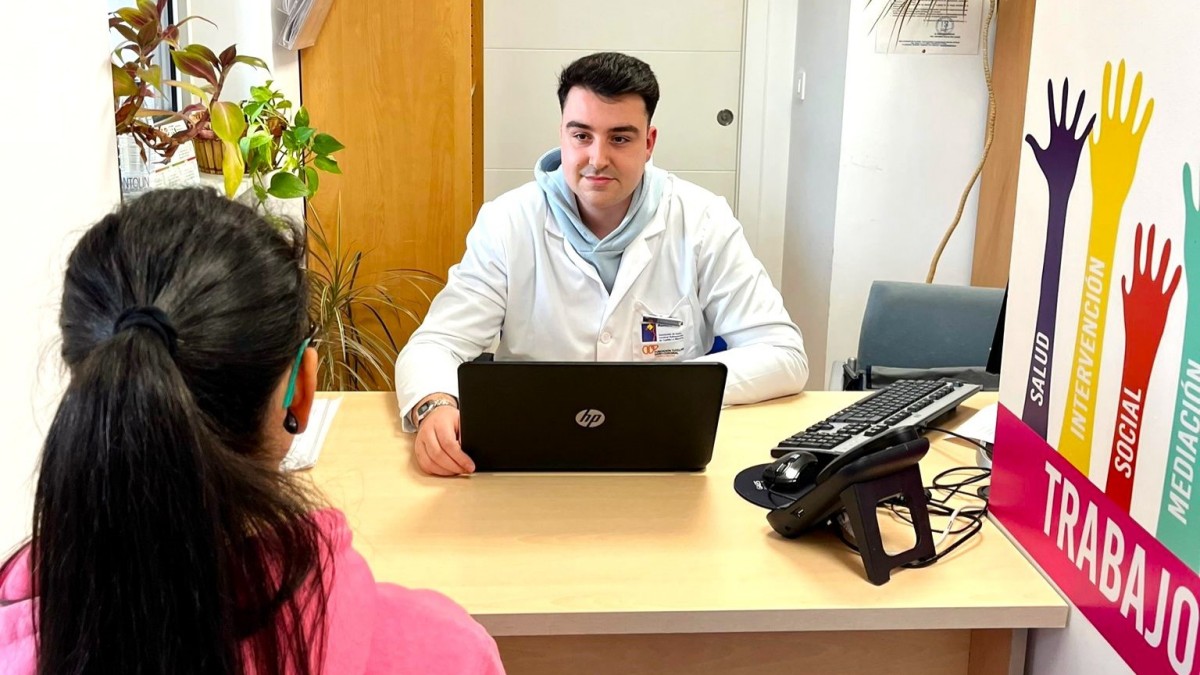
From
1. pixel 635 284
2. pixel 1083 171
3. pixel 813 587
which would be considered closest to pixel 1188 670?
pixel 813 587

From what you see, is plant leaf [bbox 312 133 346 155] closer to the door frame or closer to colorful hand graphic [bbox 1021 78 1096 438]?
colorful hand graphic [bbox 1021 78 1096 438]

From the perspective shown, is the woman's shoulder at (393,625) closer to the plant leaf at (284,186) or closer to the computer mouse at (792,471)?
the computer mouse at (792,471)

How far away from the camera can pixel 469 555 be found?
4.62ft

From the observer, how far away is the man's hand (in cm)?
165

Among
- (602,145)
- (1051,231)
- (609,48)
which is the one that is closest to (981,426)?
(1051,231)

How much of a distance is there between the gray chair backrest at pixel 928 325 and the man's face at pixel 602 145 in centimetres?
72

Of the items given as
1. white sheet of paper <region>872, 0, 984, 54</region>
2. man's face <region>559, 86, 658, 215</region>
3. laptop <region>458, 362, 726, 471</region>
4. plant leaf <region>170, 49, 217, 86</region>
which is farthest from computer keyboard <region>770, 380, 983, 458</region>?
white sheet of paper <region>872, 0, 984, 54</region>

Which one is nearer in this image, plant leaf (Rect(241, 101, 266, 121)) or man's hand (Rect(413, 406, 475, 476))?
man's hand (Rect(413, 406, 475, 476))

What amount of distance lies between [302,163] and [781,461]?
4.17 feet

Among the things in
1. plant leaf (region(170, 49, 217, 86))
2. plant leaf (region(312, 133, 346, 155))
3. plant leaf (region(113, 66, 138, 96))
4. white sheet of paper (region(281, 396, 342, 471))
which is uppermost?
plant leaf (region(170, 49, 217, 86))

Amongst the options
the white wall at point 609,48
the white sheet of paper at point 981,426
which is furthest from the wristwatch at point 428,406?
the white wall at point 609,48

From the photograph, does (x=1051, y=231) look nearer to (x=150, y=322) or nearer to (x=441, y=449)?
(x=441, y=449)

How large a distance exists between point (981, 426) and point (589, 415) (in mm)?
732

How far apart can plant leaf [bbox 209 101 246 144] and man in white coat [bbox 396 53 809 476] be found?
1.66ft
